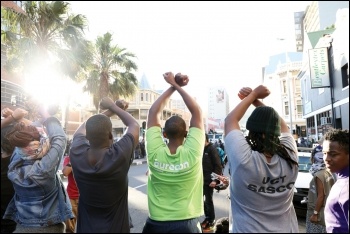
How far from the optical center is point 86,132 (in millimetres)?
2068

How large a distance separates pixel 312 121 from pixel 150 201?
90.9 feet

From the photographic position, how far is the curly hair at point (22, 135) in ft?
7.64

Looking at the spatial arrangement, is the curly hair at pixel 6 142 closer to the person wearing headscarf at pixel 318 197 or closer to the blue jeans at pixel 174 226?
the blue jeans at pixel 174 226

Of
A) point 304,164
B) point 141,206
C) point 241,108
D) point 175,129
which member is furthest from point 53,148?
point 304,164

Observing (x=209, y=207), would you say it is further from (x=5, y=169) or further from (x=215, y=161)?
(x=5, y=169)

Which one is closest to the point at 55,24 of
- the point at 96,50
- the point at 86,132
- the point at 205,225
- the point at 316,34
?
Answer: the point at 96,50

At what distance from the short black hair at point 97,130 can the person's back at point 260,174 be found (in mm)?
844

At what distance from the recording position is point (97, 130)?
2041 mm

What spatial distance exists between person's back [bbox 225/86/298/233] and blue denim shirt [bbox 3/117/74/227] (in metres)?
1.41

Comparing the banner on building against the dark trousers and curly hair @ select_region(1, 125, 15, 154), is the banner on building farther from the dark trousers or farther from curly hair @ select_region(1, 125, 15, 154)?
curly hair @ select_region(1, 125, 15, 154)

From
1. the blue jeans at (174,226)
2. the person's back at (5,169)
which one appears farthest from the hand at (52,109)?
the blue jeans at (174,226)

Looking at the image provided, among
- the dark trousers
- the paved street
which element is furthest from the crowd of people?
the paved street

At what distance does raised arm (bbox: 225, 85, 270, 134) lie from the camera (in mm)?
1835

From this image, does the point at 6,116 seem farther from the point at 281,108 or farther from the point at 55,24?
the point at 281,108
